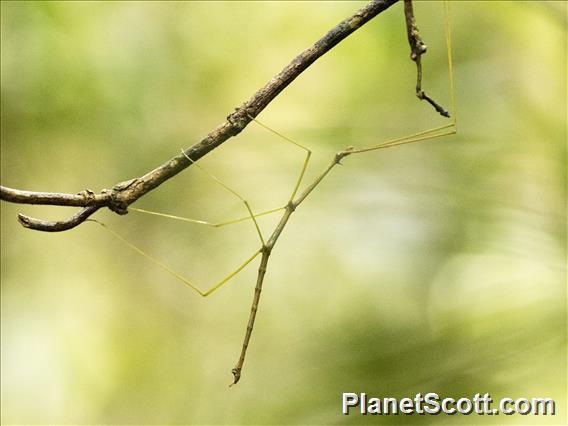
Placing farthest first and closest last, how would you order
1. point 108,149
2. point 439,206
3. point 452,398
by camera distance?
point 108,149
point 439,206
point 452,398

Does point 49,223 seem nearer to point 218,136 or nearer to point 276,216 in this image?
point 218,136

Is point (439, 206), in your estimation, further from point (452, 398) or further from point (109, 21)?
Result: point (109, 21)

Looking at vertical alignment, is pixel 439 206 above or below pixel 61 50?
below

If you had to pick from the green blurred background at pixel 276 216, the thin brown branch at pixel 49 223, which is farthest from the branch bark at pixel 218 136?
the green blurred background at pixel 276 216

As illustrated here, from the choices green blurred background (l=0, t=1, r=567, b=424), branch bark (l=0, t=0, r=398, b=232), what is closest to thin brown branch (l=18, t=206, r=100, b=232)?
branch bark (l=0, t=0, r=398, b=232)

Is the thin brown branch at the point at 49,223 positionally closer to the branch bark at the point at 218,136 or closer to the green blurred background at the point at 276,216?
the branch bark at the point at 218,136

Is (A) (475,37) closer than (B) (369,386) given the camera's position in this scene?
No

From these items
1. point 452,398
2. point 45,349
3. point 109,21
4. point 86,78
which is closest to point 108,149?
point 86,78
